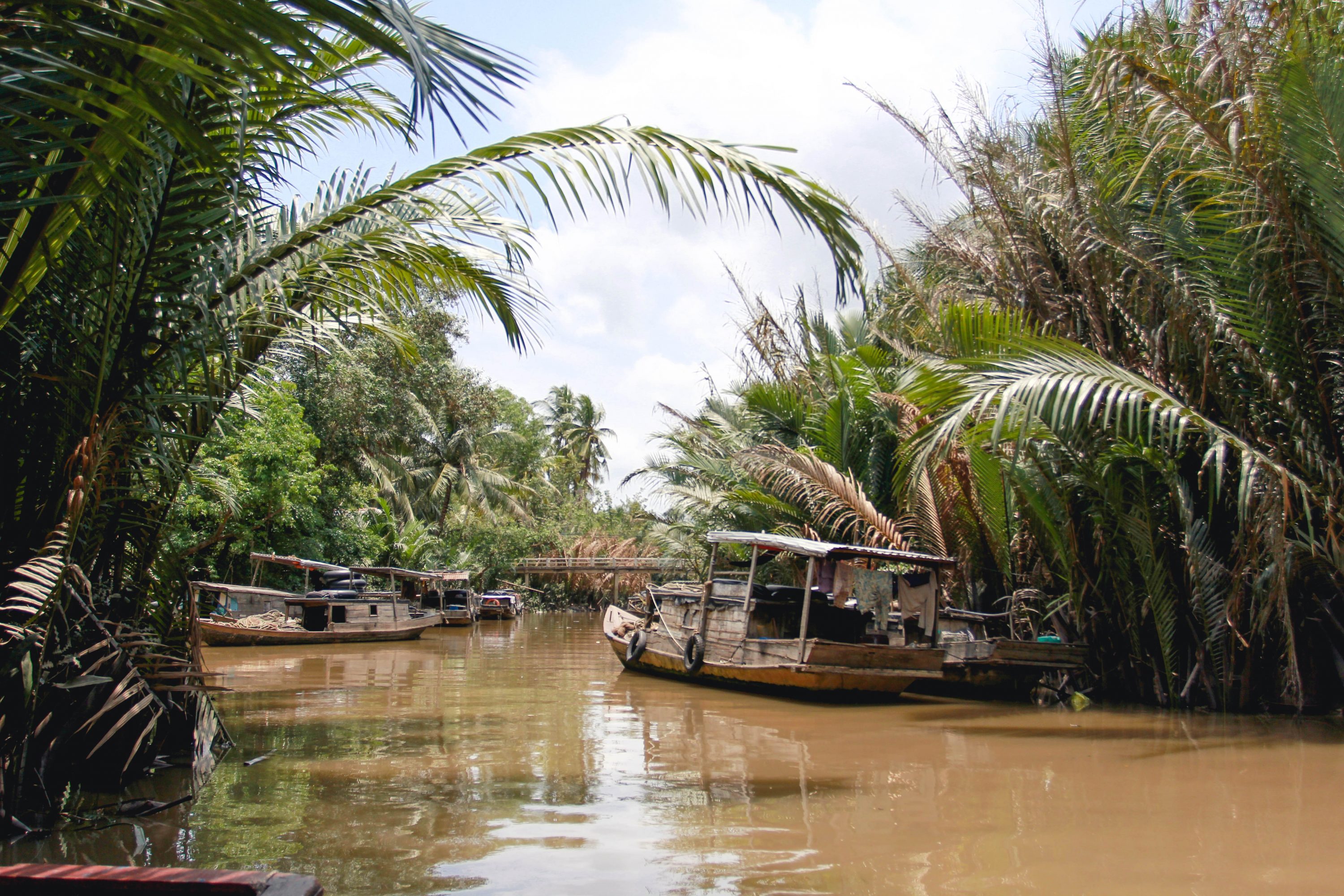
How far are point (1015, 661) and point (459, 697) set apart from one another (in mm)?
6500

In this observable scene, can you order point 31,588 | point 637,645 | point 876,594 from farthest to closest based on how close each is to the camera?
point 637,645 → point 876,594 → point 31,588

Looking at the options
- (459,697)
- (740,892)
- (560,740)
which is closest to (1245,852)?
(740,892)

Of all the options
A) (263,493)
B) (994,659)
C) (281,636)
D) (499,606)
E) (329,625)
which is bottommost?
(499,606)

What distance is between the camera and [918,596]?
40.1 feet

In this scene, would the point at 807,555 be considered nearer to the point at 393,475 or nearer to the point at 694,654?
the point at 694,654

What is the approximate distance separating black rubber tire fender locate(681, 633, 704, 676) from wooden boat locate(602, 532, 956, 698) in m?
0.01

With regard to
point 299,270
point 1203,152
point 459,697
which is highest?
point 1203,152

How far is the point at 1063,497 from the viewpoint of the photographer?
34.1ft

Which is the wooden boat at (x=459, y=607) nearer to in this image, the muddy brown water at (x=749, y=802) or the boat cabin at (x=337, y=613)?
the boat cabin at (x=337, y=613)

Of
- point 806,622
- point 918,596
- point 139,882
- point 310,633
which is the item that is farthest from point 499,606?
point 139,882

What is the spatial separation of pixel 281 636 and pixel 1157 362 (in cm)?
1622

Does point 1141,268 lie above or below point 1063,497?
above

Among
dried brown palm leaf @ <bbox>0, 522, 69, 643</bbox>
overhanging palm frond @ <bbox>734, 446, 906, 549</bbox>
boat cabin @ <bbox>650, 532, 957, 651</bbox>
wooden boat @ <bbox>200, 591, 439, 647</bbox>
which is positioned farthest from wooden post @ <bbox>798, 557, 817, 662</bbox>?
wooden boat @ <bbox>200, 591, 439, 647</bbox>

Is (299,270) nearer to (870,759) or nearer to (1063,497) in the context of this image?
(870,759)
